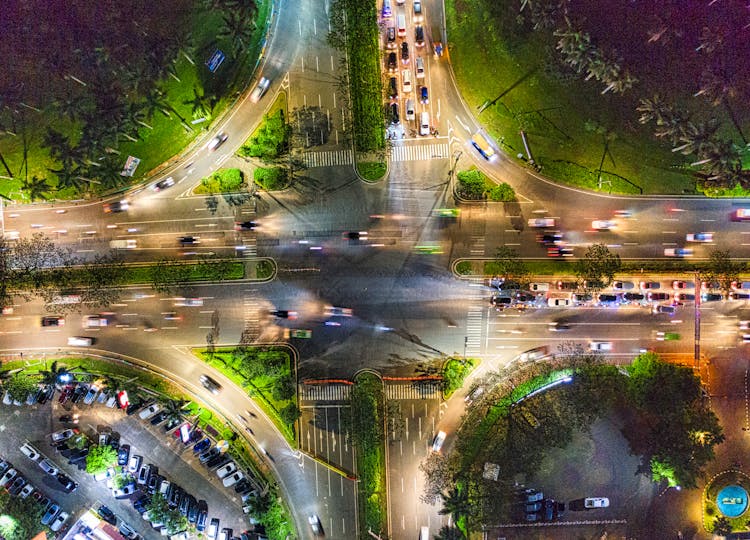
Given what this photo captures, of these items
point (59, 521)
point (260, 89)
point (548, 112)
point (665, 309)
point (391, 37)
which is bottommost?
point (59, 521)

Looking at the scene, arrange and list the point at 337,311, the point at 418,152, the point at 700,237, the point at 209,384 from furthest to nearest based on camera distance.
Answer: the point at 209,384 → the point at 337,311 → the point at 418,152 → the point at 700,237

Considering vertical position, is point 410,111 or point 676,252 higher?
point 410,111

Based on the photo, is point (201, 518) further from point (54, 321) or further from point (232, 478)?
point (54, 321)

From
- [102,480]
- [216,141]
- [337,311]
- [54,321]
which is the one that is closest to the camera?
[337,311]

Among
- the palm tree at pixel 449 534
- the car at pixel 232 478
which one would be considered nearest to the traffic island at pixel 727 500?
the palm tree at pixel 449 534

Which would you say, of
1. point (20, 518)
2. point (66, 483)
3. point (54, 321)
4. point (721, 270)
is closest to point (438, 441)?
point (721, 270)

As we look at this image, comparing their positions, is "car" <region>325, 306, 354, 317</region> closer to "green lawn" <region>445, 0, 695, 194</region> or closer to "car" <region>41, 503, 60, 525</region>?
"green lawn" <region>445, 0, 695, 194</region>

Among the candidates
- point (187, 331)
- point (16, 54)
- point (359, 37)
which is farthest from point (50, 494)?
point (359, 37)

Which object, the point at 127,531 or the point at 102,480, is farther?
the point at 102,480
